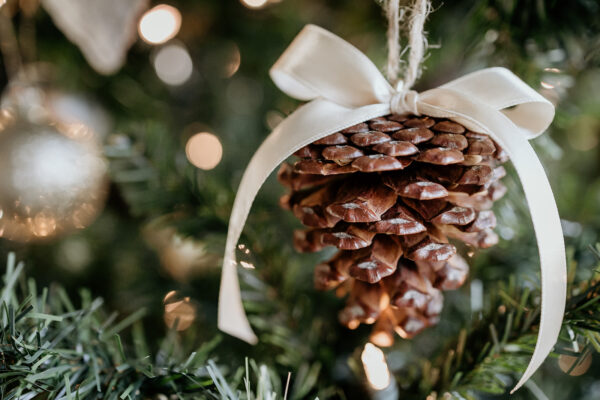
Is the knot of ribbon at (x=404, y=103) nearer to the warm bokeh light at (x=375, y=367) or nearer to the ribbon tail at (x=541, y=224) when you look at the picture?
the ribbon tail at (x=541, y=224)

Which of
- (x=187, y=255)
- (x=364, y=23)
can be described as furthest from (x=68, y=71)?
(x=364, y=23)

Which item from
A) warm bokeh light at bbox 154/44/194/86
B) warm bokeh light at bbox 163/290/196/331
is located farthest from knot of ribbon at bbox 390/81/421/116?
warm bokeh light at bbox 154/44/194/86

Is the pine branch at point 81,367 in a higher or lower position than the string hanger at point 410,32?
lower

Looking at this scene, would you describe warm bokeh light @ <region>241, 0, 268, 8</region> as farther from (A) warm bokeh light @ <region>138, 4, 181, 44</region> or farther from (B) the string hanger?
(B) the string hanger

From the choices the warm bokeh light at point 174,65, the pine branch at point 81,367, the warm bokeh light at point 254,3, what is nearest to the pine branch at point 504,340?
the pine branch at point 81,367

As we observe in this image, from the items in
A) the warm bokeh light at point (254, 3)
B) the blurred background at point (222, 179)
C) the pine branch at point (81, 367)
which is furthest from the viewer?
the warm bokeh light at point (254, 3)

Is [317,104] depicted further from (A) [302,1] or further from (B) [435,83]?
(A) [302,1]
